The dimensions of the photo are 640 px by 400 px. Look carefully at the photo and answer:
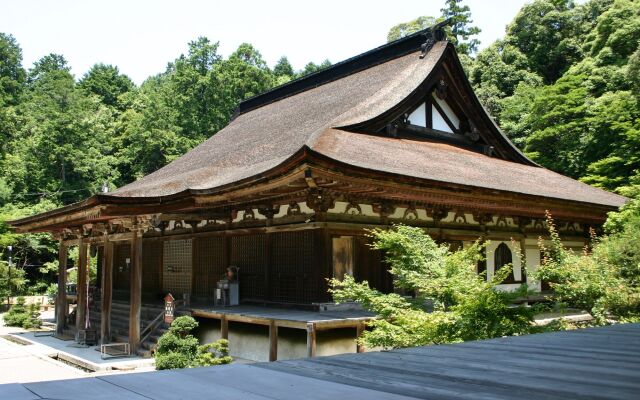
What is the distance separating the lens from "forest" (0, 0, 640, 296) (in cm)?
2680

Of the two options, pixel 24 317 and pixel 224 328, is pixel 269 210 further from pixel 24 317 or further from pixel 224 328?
pixel 24 317

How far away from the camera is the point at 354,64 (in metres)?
19.8

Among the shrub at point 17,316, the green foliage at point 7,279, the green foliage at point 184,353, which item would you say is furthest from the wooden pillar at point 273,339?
the green foliage at point 7,279

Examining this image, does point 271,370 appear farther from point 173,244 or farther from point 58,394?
point 173,244

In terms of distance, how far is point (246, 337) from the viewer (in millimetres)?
12500

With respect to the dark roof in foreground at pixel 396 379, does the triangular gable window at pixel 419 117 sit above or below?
above

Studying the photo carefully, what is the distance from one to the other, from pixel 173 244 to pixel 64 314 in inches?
160

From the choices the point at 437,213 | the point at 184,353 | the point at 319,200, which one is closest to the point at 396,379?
the point at 184,353

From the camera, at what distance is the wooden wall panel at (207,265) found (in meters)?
14.6

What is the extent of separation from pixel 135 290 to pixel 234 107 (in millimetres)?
33698

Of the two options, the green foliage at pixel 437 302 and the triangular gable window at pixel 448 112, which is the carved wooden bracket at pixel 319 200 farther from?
the triangular gable window at pixel 448 112

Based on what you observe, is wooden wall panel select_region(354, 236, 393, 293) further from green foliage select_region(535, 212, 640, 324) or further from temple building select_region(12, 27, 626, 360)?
green foliage select_region(535, 212, 640, 324)

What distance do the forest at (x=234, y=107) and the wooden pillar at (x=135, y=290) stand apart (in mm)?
14028

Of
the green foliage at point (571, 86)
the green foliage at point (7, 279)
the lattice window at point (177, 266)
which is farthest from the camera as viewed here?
the green foliage at point (7, 279)
